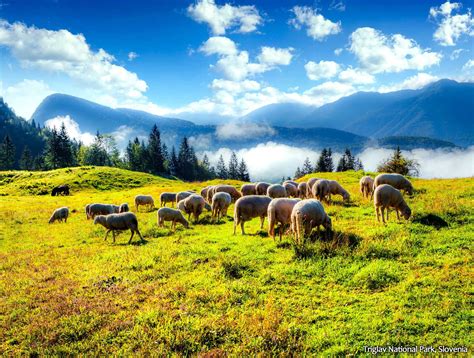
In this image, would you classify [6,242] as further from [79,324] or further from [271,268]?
[271,268]

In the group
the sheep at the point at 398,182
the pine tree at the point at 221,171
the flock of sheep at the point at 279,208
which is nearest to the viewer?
the flock of sheep at the point at 279,208

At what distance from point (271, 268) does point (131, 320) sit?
217 inches

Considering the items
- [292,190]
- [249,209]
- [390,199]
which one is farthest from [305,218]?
[292,190]

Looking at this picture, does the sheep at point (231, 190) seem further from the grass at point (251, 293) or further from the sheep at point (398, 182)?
the grass at point (251, 293)

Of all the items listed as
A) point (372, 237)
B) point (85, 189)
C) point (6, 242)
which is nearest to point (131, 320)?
point (372, 237)

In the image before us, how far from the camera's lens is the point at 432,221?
15.6 meters

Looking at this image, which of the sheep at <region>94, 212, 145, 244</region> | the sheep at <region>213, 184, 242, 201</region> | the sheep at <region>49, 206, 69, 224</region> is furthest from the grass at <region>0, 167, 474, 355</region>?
the sheep at <region>213, 184, 242, 201</region>

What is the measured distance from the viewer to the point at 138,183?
71438 mm

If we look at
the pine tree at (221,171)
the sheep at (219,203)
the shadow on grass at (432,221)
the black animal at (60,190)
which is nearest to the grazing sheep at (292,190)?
the sheep at (219,203)

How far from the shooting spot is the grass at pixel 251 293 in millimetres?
8047

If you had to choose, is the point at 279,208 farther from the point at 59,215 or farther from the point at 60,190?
the point at 60,190

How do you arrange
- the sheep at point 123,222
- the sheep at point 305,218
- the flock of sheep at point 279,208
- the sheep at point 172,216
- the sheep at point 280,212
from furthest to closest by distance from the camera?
the sheep at point 172,216
the sheep at point 123,222
the sheep at point 280,212
the flock of sheep at point 279,208
the sheep at point 305,218

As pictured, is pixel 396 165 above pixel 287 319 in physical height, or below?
above

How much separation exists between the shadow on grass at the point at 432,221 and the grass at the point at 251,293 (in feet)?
0.31
